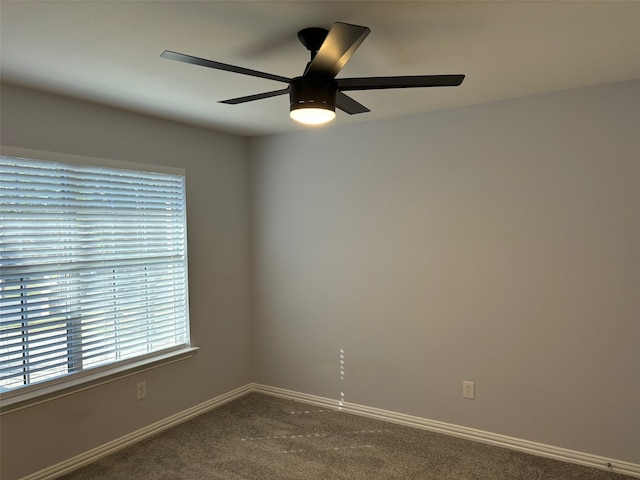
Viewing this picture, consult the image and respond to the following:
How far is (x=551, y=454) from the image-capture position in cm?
292

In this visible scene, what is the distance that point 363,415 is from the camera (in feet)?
11.9

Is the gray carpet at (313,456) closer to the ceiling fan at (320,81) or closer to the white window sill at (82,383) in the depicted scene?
the white window sill at (82,383)

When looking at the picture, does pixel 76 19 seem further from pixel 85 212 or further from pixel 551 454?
pixel 551 454

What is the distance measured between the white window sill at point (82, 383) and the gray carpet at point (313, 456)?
51cm

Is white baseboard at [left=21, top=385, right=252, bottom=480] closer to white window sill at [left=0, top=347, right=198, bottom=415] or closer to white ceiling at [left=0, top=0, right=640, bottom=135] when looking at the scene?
white window sill at [left=0, top=347, right=198, bottom=415]

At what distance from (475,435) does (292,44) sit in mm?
2810

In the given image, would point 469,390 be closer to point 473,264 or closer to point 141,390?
point 473,264

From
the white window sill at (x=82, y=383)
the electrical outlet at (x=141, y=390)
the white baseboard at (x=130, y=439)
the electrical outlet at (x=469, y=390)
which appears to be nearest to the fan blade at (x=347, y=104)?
the electrical outlet at (x=469, y=390)

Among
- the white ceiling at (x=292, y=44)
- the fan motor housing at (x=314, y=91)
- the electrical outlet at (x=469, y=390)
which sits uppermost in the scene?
the white ceiling at (x=292, y=44)

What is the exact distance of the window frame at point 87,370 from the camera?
256 cm

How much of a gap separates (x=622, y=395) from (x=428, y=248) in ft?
4.87

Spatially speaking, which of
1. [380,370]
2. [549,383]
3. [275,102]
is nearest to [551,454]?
[549,383]

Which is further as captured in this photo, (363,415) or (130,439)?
(363,415)

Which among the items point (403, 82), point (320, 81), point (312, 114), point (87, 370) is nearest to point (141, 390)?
point (87, 370)
